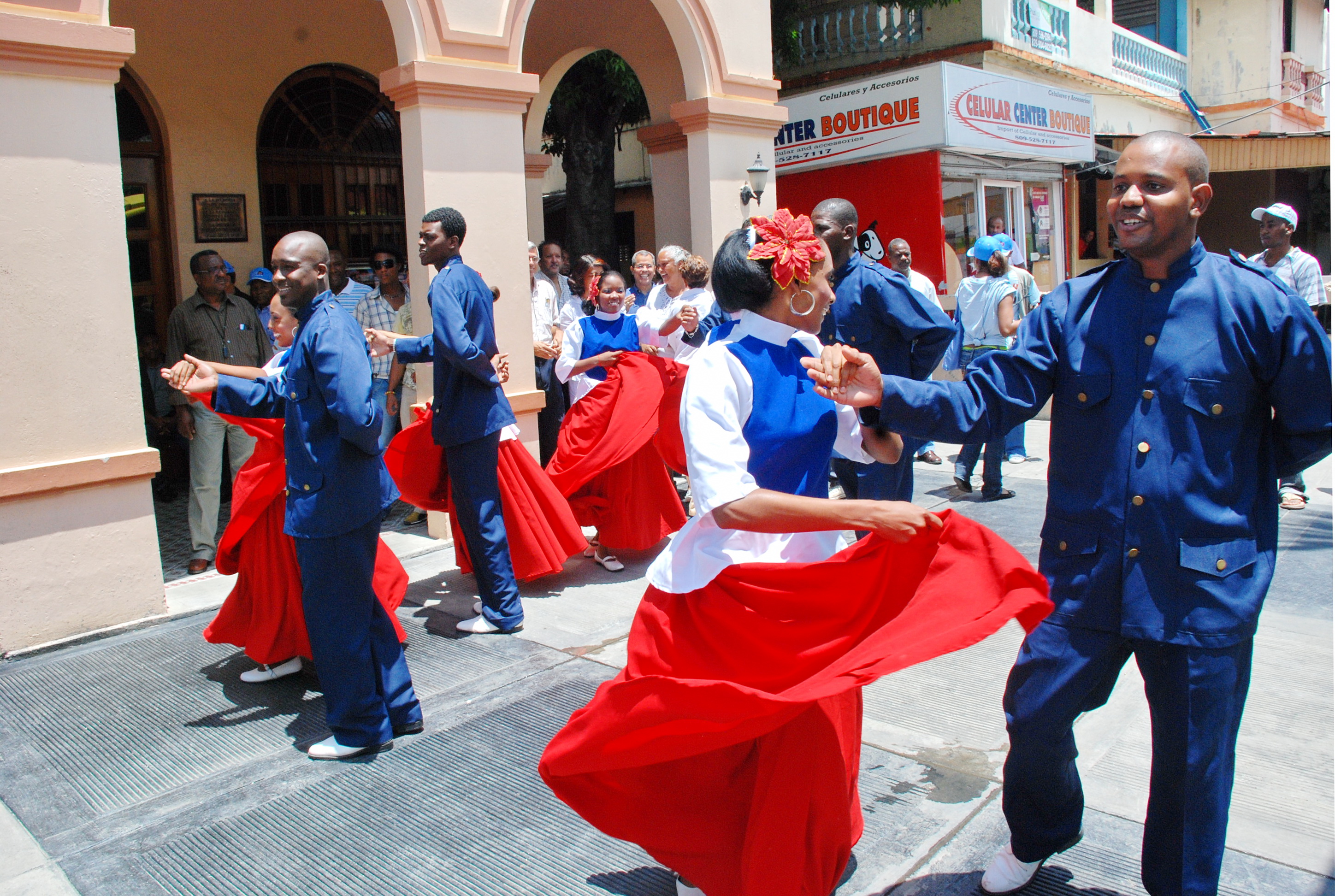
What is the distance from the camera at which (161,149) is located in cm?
934

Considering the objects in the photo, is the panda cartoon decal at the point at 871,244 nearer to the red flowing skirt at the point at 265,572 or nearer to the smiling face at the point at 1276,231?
the smiling face at the point at 1276,231

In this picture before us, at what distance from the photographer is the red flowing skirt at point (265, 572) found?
4695mm

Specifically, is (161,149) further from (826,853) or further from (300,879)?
(826,853)

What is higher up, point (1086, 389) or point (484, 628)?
point (1086, 389)

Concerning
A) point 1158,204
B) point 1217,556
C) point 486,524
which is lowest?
point 486,524

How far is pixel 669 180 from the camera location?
1047cm

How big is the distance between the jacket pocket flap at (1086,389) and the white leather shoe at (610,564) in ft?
13.6

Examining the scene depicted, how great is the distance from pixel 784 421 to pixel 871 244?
9.63 meters

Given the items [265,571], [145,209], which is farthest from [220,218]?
[265,571]

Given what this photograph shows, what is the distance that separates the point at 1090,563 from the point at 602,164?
11596mm

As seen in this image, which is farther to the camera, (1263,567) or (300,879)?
(300,879)

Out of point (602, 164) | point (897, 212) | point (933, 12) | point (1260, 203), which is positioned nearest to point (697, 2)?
point (602, 164)

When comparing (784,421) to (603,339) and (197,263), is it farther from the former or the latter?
(197,263)

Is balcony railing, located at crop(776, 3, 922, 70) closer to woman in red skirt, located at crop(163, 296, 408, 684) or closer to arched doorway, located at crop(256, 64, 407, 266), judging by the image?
arched doorway, located at crop(256, 64, 407, 266)
